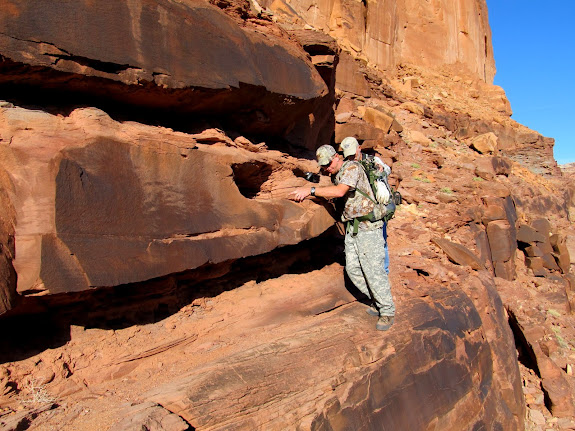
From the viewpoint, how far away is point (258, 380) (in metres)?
3.09

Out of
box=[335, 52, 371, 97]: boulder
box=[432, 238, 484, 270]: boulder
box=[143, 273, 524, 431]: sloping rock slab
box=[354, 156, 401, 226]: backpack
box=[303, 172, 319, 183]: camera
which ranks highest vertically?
box=[335, 52, 371, 97]: boulder

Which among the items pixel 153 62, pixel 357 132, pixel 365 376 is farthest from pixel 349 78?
pixel 365 376

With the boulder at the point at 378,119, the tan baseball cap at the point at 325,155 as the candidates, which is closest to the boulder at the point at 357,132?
the boulder at the point at 378,119

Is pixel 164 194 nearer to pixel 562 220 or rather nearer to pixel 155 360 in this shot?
pixel 155 360

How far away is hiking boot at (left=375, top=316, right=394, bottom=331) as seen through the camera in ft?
13.9

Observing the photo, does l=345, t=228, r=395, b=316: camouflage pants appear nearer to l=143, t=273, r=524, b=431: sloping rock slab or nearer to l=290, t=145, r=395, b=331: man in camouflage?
l=290, t=145, r=395, b=331: man in camouflage

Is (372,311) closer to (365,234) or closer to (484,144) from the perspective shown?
(365,234)

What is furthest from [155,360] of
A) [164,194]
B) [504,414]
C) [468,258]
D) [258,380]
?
[468,258]

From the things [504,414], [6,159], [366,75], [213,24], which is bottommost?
[504,414]

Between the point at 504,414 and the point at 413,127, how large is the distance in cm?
1314

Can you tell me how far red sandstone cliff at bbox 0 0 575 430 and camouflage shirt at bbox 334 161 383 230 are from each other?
67cm

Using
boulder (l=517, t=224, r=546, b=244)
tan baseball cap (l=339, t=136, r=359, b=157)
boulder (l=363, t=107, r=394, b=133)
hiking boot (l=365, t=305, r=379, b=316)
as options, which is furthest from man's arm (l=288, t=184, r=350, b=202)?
boulder (l=517, t=224, r=546, b=244)

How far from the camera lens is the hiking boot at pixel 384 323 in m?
4.22

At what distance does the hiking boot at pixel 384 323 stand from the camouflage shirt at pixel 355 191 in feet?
3.43
